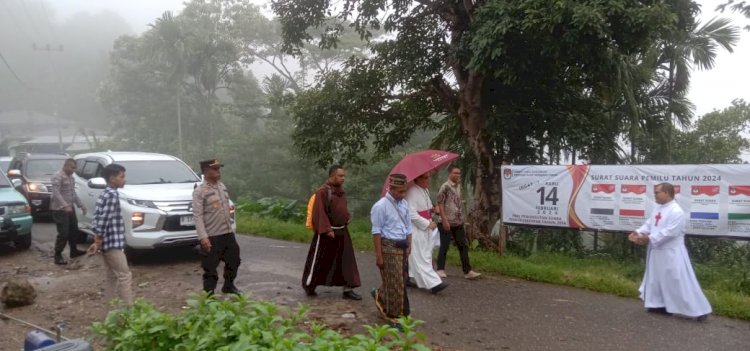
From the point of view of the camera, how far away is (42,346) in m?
2.86

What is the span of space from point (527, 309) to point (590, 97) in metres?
5.96

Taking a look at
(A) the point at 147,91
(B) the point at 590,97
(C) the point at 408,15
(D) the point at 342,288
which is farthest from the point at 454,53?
(A) the point at 147,91

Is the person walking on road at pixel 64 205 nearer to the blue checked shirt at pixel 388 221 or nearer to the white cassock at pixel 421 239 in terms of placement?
the white cassock at pixel 421 239

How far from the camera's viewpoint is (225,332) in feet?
10.5

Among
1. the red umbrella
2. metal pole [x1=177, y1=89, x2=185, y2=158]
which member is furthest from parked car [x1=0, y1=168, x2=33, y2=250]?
metal pole [x1=177, y1=89, x2=185, y2=158]

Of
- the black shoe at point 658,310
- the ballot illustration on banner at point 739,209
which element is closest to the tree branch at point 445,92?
the ballot illustration on banner at point 739,209

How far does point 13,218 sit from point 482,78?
8.10 m

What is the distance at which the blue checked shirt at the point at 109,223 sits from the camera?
18.9 feet

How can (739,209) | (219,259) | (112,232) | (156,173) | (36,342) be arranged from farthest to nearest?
(156,173) → (739,209) → (219,259) → (112,232) → (36,342)

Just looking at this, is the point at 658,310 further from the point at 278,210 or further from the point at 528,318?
the point at 278,210

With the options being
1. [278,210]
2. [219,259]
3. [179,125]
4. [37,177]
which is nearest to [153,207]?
[219,259]

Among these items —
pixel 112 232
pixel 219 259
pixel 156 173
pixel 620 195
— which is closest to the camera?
pixel 112 232

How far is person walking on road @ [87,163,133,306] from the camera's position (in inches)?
226

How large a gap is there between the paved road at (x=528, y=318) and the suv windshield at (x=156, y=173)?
254 centimetres
